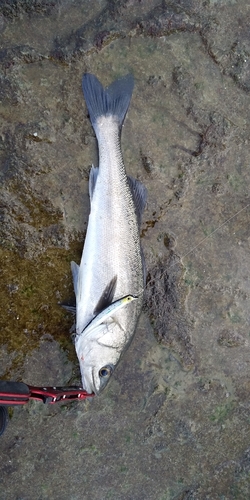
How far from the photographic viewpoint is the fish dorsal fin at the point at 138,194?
3.66 meters

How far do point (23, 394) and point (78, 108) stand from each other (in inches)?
85.8

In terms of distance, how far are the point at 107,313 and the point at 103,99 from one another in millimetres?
1627

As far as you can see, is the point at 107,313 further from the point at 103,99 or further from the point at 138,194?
the point at 103,99

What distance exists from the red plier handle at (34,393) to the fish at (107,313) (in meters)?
0.47

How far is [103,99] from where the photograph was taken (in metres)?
3.65

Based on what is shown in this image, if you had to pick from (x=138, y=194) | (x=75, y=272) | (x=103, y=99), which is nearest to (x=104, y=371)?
(x=75, y=272)

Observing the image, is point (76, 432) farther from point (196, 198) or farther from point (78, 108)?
point (78, 108)

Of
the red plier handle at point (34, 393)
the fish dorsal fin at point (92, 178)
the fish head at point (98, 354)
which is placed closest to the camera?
the red plier handle at point (34, 393)

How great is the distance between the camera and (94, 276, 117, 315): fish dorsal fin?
342cm

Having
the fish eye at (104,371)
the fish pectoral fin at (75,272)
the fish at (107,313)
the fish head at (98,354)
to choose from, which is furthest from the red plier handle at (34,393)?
the fish pectoral fin at (75,272)

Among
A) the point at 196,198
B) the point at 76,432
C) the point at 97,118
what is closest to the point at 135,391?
the point at 76,432

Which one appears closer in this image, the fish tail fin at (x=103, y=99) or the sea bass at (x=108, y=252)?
the sea bass at (x=108, y=252)

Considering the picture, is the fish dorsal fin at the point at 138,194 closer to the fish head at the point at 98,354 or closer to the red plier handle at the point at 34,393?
the fish head at the point at 98,354

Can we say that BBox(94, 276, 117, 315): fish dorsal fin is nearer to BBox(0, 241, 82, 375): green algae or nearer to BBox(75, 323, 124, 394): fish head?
BBox(75, 323, 124, 394): fish head
